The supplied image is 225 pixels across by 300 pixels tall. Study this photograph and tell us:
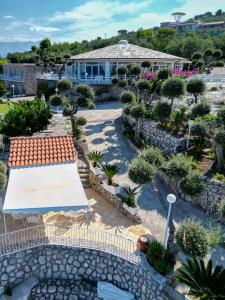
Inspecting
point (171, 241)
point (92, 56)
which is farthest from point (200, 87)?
point (92, 56)

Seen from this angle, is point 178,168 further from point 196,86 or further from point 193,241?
point 196,86

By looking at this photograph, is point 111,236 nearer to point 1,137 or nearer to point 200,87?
point 1,137

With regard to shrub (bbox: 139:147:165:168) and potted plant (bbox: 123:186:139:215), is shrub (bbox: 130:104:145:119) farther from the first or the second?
potted plant (bbox: 123:186:139:215)

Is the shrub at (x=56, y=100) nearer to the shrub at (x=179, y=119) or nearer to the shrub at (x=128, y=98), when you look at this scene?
the shrub at (x=128, y=98)

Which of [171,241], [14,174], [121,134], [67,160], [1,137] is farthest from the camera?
[121,134]

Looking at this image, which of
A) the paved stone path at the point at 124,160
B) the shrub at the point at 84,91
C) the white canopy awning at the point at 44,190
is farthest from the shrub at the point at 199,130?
the shrub at the point at 84,91

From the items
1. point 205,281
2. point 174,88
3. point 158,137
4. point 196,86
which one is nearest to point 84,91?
point 158,137
